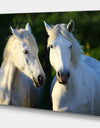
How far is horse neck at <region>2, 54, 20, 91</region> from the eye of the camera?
2676 millimetres

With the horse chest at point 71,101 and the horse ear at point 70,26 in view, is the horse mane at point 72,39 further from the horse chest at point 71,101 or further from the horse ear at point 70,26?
the horse chest at point 71,101

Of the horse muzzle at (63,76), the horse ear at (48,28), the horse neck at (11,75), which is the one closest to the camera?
the horse muzzle at (63,76)

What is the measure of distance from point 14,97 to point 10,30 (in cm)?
76

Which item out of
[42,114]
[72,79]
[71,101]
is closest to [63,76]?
[72,79]

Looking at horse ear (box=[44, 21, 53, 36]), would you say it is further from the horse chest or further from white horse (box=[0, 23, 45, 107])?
the horse chest

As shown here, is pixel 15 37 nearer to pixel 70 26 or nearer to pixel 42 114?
pixel 70 26

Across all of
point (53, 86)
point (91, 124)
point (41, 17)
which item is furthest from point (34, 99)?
point (41, 17)

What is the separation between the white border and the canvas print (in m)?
0.10

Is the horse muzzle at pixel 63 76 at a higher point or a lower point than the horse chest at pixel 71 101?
higher

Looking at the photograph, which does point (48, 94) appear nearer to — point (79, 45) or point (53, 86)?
point (53, 86)

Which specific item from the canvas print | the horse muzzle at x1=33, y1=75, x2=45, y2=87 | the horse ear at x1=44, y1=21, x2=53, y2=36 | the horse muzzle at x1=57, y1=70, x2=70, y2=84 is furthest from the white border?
the horse muzzle at x1=57, y1=70, x2=70, y2=84

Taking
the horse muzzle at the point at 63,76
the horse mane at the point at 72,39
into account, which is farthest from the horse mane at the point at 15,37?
the horse muzzle at the point at 63,76

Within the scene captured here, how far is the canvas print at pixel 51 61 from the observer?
230 cm

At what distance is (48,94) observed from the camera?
2.69 m
